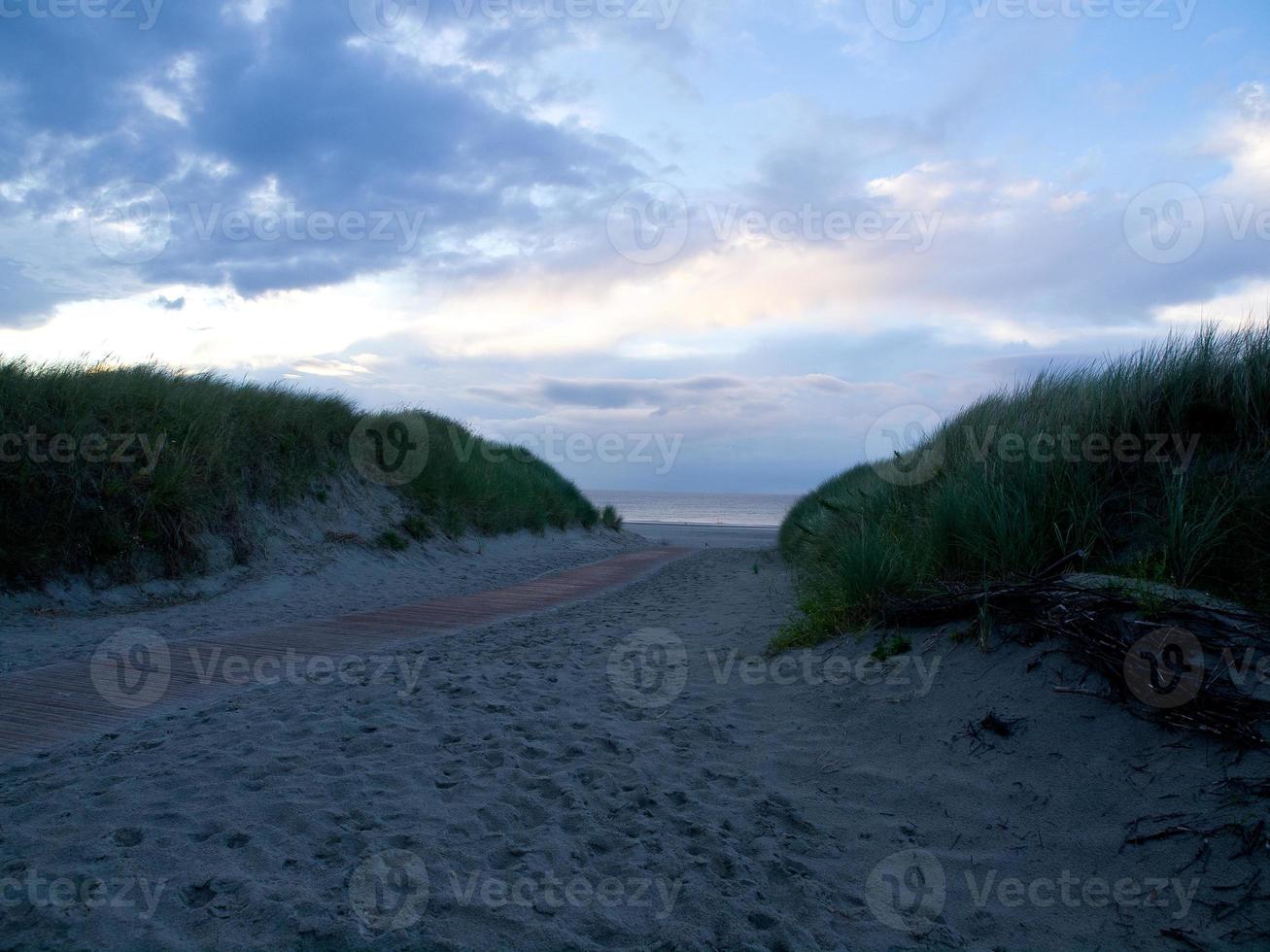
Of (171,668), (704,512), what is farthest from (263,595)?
(704,512)

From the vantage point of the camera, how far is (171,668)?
204 inches

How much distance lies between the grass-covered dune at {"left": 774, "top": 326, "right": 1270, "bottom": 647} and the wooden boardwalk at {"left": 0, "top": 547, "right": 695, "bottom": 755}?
12.3 ft

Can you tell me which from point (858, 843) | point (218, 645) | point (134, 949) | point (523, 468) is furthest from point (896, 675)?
point (523, 468)

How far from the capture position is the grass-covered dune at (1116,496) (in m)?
4.27

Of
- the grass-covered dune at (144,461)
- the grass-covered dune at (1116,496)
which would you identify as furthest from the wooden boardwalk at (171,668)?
the grass-covered dune at (1116,496)

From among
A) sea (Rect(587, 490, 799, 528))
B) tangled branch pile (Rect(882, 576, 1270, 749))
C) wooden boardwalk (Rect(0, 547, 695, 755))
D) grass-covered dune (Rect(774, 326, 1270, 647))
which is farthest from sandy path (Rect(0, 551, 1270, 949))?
sea (Rect(587, 490, 799, 528))

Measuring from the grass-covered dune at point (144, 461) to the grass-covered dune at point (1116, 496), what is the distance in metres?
7.16

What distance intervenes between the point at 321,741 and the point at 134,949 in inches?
60.8

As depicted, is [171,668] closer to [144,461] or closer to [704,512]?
[144,461]

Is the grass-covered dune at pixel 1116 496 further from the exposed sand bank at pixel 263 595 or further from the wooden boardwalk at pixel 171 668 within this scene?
the exposed sand bank at pixel 263 595

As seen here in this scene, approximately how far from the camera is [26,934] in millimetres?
2131

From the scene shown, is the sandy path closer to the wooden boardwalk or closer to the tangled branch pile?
the tangled branch pile

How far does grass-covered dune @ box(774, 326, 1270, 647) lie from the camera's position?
4273 mm

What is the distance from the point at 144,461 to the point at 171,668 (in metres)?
4.34
